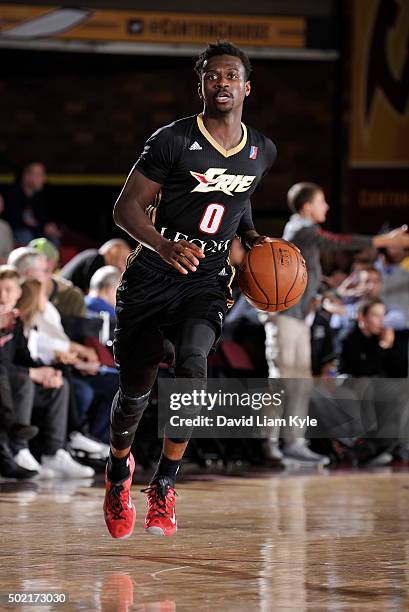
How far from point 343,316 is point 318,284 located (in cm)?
147

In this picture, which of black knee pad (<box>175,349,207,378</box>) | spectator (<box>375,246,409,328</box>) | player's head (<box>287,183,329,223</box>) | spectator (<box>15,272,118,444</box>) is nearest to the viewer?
black knee pad (<box>175,349,207,378</box>)

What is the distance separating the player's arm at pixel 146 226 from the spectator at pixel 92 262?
512 cm

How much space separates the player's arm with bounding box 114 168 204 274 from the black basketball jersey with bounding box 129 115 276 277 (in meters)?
0.05

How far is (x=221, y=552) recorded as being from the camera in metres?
4.98

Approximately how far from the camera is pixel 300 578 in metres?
4.32

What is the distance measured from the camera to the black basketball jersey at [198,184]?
4953 mm

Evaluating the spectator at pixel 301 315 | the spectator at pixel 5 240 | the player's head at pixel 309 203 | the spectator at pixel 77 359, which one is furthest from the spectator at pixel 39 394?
the spectator at pixel 5 240

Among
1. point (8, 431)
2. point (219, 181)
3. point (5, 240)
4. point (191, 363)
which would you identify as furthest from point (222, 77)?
point (5, 240)

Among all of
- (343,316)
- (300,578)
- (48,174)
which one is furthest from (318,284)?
(48,174)

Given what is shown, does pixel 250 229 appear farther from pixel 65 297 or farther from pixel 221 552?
pixel 65 297

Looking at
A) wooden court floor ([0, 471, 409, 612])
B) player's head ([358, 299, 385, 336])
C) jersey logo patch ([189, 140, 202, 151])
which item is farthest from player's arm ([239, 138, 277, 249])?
player's head ([358, 299, 385, 336])

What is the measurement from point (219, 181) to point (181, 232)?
0.80ft

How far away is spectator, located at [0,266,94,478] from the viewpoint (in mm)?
8250

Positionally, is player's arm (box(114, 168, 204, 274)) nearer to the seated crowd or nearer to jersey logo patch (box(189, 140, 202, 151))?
jersey logo patch (box(189, 140, 202, 151))
